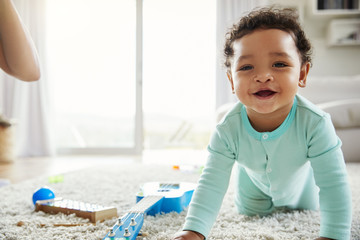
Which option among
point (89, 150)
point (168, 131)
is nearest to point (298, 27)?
point (89, 150)

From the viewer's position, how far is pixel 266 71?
771mm

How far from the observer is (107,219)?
3.17 ft

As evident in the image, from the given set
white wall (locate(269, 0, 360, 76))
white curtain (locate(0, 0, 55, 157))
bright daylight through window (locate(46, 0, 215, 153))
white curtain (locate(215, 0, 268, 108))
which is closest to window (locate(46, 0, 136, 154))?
bright daylight through window (locate(46, 0, 215, 153))

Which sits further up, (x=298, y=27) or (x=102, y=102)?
(x=298, y=27)

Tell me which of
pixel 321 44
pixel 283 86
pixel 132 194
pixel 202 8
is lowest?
pixel 132 194

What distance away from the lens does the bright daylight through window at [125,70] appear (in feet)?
12.6

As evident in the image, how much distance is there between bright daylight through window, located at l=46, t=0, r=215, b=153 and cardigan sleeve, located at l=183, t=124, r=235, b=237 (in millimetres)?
2233

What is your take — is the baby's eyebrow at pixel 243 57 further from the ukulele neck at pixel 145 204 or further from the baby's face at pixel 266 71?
the ukulele neck at pixel 145 204

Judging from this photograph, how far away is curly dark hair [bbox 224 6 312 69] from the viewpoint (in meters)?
0.82

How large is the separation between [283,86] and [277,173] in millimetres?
222

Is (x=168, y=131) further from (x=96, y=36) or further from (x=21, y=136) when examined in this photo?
(x=21, y=136)

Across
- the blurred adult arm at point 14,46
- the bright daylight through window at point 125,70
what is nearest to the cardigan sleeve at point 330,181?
the blurred adult arm at point 14,46

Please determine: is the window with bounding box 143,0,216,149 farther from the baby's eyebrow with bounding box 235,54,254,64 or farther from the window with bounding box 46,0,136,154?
→ the baby's eyebrow with bounding box 235,54,254,64

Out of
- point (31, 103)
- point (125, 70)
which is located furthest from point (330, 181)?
point (125, 70)
